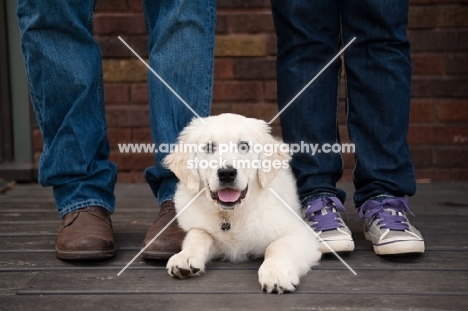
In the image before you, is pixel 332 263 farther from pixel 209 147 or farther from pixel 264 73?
pixel 264 73

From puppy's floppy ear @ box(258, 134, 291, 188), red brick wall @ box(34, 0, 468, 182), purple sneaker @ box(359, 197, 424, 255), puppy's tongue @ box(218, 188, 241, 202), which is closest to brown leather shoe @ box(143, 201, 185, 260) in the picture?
puppy's tongue @ box(218, 188, 241, 202)

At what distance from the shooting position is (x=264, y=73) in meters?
3.74

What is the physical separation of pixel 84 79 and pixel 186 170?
530 millimetres

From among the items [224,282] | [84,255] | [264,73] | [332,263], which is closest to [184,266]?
[224,282]

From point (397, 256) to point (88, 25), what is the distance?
1.48m

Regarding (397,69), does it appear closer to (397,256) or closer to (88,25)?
(397,256)

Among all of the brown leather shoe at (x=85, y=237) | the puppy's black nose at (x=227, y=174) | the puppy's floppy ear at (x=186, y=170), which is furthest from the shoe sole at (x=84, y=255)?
the puppy's black nose at (x=227, y=174)

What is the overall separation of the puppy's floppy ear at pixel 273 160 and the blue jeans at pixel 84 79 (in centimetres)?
34

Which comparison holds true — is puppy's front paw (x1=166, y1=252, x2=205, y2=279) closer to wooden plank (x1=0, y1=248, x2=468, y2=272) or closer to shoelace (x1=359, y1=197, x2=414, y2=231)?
wooden plank (x1=0, y1=248, x2=468, y2=272)

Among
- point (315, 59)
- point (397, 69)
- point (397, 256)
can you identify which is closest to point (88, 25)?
point (315, 59)

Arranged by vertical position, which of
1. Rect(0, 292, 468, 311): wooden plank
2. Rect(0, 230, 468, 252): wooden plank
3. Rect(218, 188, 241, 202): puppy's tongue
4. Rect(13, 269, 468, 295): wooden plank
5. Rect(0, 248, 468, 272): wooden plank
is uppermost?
Rect(218, 188, 241, 202): puppy's tongue

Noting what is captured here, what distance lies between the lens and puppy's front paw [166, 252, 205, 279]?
1.87 metres

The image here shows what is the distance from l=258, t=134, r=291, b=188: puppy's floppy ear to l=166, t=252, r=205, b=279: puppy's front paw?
16.2 inches

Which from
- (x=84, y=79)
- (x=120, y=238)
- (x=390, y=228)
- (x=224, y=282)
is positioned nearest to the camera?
(x=224, y=282)
